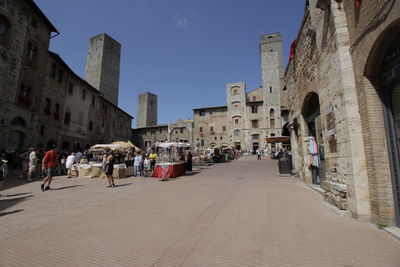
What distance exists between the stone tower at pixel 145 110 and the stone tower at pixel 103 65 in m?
14.6

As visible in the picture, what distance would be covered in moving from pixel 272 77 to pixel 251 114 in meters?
8.59

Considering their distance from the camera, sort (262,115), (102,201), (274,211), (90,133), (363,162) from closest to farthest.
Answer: (363,162) → (274,211) → (102,201) → (90,133) → (262,115)

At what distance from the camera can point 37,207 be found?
5.19 meters

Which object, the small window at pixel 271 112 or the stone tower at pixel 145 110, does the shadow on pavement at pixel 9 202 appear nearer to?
the small window at pixel 271 112

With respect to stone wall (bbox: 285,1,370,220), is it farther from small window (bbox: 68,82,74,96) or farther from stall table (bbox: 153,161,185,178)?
small window (bbox: 68,82,74,96)

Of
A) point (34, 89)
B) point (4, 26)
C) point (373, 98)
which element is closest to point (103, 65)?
point (34, 89)

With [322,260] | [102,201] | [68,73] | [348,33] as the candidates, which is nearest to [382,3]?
[348,33]

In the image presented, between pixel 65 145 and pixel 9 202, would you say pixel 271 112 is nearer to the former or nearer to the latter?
pixel 65 145

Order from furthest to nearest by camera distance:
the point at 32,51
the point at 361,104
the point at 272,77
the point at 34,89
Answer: the point at 272,77, the point at 34,89, the point at 32,51, the point at 361,104

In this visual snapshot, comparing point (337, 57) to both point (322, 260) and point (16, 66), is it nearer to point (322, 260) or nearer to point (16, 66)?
point (322, 260)

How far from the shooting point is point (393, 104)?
3.60 meters

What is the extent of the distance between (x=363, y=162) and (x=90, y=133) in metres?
27.0

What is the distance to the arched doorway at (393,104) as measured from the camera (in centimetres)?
340

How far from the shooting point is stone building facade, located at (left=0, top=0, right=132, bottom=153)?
43.9ft
